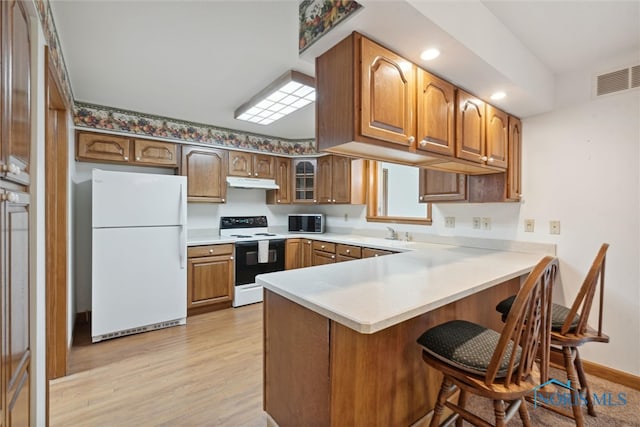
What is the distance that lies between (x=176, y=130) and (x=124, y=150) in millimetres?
614

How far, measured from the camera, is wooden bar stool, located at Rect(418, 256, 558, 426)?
1.08 m

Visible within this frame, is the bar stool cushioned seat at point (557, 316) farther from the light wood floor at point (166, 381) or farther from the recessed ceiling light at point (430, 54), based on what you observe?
the light wood floor at point (166, 381)

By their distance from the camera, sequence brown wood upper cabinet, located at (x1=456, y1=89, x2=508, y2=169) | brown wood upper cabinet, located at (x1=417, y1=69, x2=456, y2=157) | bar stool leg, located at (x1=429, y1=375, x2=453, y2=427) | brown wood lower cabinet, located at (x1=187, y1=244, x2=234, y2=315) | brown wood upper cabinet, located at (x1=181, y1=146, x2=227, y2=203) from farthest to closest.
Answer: brown wood upper cabinet, located at (x1=181, y1=146, x2=227, y2=203), brown wood lower cabinet, located at (x1=187, y1=244, x2=234, y2=315), brown wood upper cabinet, located at (x1=456, y1=89, x2=508, y2=169), brown wood upper cabinet, located at (x1=417, y1=69, x2=456, y2=157), bar stool leg, located at (x1=429, y1=375, x2=453, y2=427)

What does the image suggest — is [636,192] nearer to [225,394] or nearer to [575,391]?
[575,391]

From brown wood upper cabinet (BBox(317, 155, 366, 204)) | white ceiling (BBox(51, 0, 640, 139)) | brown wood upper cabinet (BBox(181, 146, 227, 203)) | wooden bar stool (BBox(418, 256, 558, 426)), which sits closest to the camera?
wooden bar stool (BBox(418, 256, 558, 426))

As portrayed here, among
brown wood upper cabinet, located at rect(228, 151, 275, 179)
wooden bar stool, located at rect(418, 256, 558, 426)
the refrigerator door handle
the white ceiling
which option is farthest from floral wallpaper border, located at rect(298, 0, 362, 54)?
brown wood upper cabinet, located at rect(228, 151, 275, 179)

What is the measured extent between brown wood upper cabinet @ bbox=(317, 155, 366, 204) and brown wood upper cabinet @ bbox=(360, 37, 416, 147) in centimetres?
236

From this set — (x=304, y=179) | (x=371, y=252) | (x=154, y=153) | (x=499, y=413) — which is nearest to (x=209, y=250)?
(x=154, y=153)

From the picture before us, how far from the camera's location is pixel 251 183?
4.00m

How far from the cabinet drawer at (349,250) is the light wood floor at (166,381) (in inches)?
50.4

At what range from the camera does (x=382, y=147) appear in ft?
5.05

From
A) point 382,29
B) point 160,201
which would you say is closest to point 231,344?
point 160,201

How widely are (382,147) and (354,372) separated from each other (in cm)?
108

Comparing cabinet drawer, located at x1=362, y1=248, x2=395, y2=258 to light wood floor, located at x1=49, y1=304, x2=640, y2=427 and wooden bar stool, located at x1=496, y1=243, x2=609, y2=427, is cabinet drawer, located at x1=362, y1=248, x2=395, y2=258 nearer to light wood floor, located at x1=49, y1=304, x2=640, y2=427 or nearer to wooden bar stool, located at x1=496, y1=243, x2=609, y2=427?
light wood floor, located at x1=49, y1=304, x2=640, y2=427
